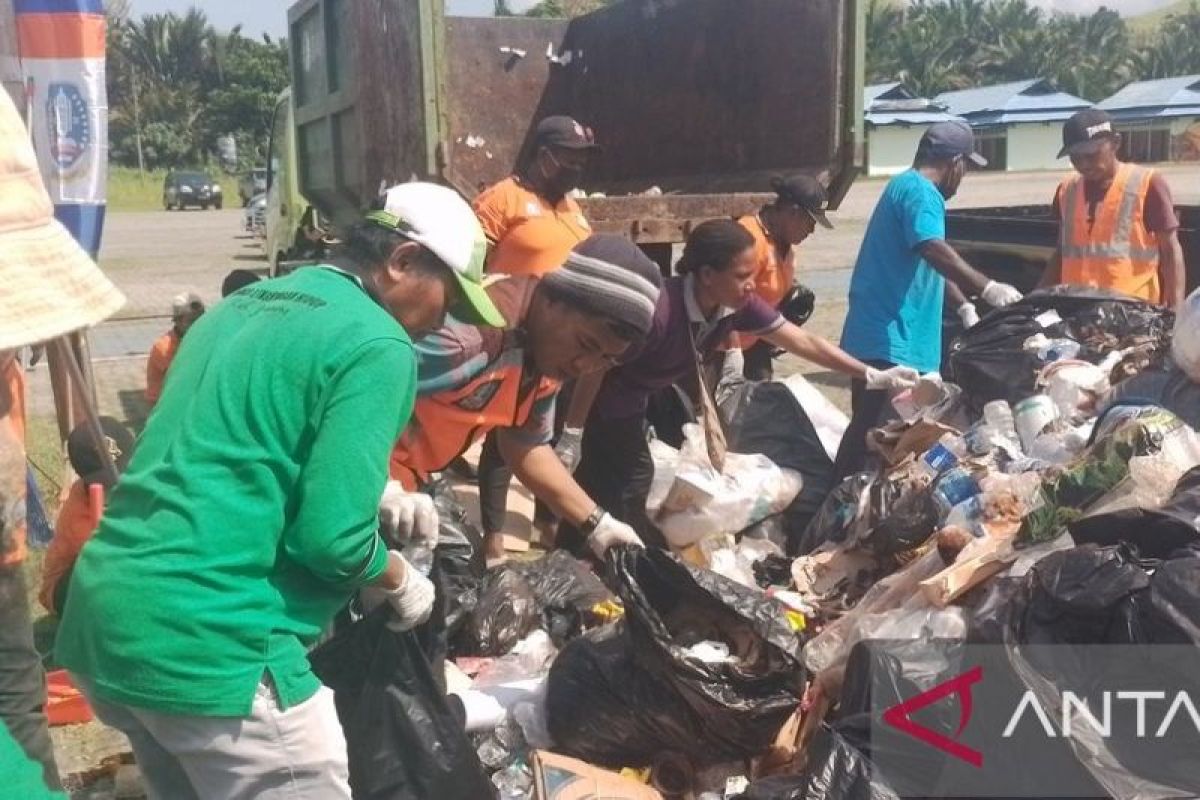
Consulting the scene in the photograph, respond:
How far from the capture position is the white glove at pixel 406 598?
225 cm

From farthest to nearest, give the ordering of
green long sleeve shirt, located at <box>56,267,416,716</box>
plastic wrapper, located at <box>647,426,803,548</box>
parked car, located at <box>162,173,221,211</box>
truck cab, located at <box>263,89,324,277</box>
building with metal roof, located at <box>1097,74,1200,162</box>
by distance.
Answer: building with metal roof, located at <box>1097,74,1200,162</box>
parked car, located at <box>162,173,221,211</box>
truck cab, located at <box>263,89,324,277</box>
plastic wrapper, located at <box>647,426,803,548</box>
green long sleeve shirt, located at <box>56,267,416,716</box>

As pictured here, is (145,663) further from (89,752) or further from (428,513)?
(89,752)

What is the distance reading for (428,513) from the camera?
7.82 feet

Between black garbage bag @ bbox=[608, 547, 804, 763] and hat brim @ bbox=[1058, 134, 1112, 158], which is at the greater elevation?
hat brim @ bbox=[1058, 134, 1112, 158]

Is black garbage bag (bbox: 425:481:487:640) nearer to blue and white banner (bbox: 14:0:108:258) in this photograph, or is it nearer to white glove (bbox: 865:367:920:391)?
blue and white banner (bbox: 14:0:108:258)

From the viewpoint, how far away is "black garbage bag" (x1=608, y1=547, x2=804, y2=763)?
2777 mm

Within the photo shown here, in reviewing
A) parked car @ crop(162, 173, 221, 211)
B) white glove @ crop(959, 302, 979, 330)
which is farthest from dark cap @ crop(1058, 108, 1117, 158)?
parked car @ crop(162, 173, 221, 211)

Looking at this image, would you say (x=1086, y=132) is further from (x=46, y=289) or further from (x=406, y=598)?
(x=46, y=289)

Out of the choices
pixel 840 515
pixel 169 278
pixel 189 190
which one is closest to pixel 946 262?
pixel 840 515

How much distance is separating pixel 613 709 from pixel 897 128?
42.2 metres

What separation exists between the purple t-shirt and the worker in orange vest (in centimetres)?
169

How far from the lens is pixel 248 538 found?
1.80 metres

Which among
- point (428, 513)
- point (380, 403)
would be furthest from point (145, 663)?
point (428, 513)

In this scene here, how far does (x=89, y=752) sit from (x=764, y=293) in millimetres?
3000
